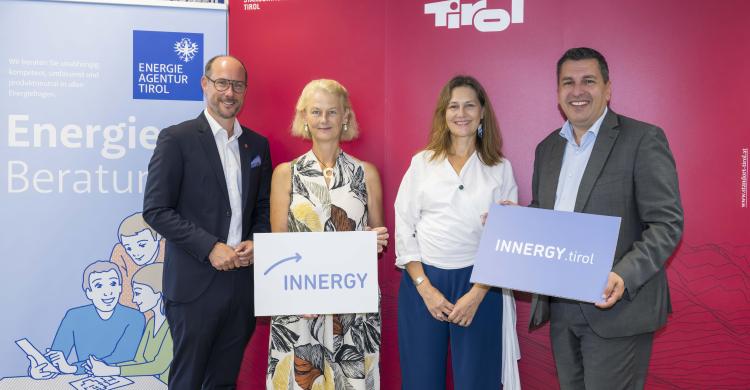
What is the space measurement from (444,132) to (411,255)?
67 centimetres

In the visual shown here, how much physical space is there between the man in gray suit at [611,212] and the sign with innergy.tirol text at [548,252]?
3.8 inches

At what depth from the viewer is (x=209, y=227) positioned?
115 inches

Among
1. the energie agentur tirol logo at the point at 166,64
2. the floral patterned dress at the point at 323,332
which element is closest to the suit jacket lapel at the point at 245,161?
the floral patterned dress at the point at 323,332

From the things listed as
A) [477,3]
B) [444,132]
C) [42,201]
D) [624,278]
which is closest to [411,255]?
[444,132]

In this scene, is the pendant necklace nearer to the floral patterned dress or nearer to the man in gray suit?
the floral patterned dress

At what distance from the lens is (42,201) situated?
361 centimetres

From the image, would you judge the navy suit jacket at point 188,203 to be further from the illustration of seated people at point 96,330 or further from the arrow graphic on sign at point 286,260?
the illustration of seated people at point 96,330

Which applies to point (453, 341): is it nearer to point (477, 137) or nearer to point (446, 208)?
point (446, 208)

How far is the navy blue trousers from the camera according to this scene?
2824 mm

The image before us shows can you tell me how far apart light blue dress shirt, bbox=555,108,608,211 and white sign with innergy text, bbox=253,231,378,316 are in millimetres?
893

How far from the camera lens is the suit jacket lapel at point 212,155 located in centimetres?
295

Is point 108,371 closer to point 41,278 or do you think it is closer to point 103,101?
point 41,278

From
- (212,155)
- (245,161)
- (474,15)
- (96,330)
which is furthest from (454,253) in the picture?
(96,330)

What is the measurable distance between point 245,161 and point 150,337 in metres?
1.47
